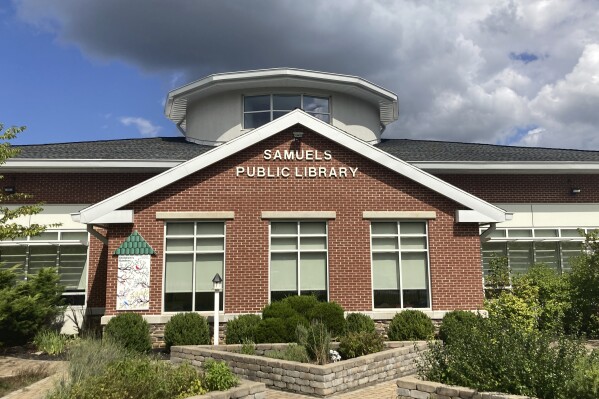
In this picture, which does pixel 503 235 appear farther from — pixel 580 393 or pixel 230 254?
pixel 580 393

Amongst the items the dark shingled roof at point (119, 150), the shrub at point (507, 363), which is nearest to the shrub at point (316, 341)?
the shrub at point (507, 363)

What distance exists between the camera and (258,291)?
1469 centimetres

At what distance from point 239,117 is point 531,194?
40.4 ft

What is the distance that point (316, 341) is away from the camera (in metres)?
11.3

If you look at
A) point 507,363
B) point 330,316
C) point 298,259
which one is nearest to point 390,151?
point 298,259

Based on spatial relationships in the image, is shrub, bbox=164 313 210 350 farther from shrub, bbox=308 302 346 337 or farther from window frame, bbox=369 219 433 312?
window frame, bbox=369 219 433 312

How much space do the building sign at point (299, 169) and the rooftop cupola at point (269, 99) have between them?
6.60m

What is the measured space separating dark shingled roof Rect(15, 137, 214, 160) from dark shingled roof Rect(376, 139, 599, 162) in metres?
8.50

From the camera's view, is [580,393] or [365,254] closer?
[580,393]

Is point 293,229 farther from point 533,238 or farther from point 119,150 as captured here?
point 533,238

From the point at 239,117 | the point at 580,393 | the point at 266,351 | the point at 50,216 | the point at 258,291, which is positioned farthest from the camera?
the point at 239,117

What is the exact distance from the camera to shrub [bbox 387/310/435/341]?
44.5ft

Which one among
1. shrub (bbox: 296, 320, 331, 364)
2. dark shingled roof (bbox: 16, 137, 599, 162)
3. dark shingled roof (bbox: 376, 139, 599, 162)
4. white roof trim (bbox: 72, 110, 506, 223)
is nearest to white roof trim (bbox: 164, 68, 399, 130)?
dark shingled roof (bbox: 16, 137, 599, 162)

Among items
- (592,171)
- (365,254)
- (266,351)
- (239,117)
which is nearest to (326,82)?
(239,117)
